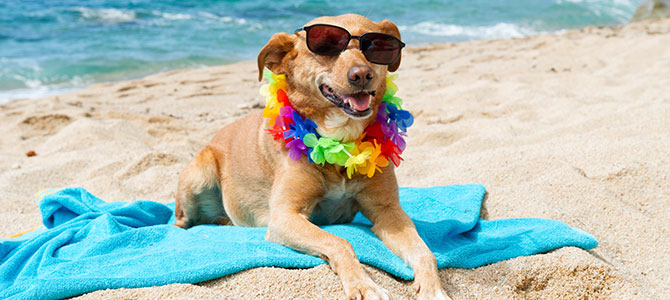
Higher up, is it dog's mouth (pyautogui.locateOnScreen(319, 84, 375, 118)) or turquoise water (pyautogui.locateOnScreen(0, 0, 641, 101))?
dog's mouth (pyautogui.locateOnScreen(319, 84, 375, 118))

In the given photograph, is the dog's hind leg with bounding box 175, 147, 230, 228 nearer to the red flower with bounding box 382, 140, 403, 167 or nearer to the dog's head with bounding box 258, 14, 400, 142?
the dog's head with bounding box 258, 14, 400, 142

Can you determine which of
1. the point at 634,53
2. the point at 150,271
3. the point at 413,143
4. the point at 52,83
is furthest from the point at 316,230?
the point at 52,83

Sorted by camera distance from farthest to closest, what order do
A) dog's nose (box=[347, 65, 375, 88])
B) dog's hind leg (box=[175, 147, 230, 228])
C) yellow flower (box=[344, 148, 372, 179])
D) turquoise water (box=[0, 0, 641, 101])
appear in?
turquoise water (box=[0, 0, 641, 101])
dog's hind leg (box=[175, 147, 230, 228])
yellow flower (box=[344, 148, 372, 179])
dog's nose (box=[347, 65, 375, 88])

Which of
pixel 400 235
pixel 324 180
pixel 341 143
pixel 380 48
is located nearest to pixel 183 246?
pixel 324 180

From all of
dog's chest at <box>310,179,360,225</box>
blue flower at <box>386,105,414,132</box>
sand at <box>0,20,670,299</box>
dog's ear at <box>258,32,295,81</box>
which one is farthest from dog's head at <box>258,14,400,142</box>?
sand at <box>0,20,670,299</box>

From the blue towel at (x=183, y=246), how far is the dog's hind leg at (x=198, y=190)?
32 cm

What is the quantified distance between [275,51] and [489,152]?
8.10 feet

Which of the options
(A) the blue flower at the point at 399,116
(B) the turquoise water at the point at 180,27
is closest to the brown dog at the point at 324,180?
(A) the blue flower at the point at 399,116

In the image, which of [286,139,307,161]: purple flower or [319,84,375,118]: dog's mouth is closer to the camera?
[319,84,375,118]: dog's mouth

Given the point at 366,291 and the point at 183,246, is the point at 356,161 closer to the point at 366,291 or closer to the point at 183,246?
the point at 366,291

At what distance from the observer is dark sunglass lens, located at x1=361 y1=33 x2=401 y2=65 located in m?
3.30

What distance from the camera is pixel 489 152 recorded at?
5.00m

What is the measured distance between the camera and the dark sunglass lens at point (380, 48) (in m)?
3.30

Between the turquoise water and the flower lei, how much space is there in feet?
26.7
